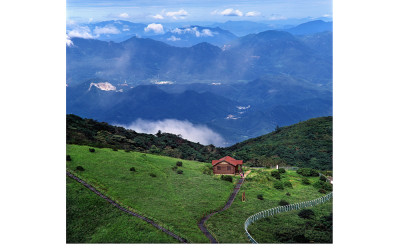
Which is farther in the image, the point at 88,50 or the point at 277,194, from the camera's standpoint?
the point at 88,50

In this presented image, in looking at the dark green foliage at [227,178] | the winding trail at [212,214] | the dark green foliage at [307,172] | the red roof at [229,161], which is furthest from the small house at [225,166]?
the dark green foliage at [307,172]

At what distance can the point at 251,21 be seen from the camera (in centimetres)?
3058

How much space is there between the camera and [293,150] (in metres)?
31.2

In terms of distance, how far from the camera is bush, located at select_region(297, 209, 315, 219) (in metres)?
21.3

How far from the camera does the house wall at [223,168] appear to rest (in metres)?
24.5

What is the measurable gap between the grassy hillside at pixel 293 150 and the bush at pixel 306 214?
616cm

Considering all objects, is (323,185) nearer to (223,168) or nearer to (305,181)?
(305,181)

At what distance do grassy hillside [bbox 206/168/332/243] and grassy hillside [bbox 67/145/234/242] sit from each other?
2.95 ft

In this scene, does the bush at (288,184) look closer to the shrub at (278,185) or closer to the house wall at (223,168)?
the shrub at (278,185)

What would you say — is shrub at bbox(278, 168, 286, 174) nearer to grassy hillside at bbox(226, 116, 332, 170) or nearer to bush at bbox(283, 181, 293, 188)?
grassy hillside at bbox(226, 116, 332, 170)

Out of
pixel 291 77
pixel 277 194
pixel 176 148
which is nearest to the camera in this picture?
pixel 277 194
